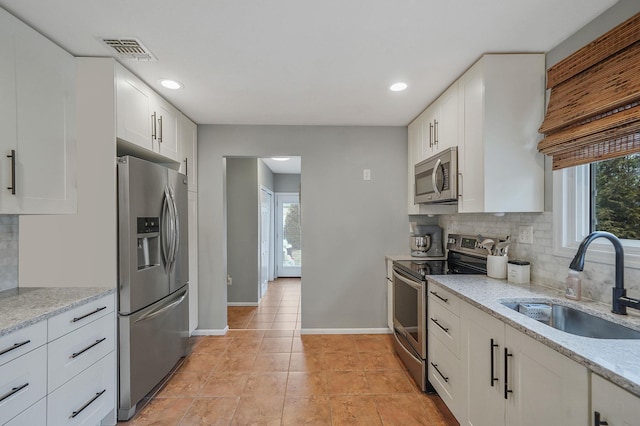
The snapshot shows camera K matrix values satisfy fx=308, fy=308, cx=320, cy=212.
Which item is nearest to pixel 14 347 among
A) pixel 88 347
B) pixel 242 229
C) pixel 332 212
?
pixel 88 347

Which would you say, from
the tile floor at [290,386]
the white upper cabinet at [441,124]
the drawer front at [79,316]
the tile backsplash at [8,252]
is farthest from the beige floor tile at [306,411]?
the white upper cabinet at [441,124]

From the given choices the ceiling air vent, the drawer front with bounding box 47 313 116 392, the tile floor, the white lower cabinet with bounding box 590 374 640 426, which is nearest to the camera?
the white lower cabinet with bounding box 590 374 640 426

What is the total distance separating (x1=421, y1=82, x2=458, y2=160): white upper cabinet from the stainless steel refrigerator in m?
2.30

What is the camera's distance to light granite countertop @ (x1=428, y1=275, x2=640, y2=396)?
93cm

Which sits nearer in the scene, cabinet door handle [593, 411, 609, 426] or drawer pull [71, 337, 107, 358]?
cabinet door handle [593, 411, 609, 426]

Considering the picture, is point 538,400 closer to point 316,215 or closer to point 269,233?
point 316,215

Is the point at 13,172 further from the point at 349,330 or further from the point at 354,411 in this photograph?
the point at 349,330

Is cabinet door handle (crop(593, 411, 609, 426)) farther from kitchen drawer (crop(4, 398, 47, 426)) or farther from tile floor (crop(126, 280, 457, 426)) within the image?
kitchen drawer (crop(4, 398, 47, 426))

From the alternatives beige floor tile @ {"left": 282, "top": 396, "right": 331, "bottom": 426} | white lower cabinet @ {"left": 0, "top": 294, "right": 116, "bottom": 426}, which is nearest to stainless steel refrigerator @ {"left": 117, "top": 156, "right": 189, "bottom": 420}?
white lower cabinet @ {"left": 0, "top": 294, "right": 116, "bottom": 426}

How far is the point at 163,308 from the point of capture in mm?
2416

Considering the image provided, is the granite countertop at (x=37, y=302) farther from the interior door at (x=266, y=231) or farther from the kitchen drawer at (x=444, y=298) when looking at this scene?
the interior door at (x=266, y=231)

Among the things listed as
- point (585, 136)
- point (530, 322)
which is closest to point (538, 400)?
point (530, 322)

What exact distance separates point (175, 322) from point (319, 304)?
1.53 m

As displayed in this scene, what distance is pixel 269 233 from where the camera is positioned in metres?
6.50
